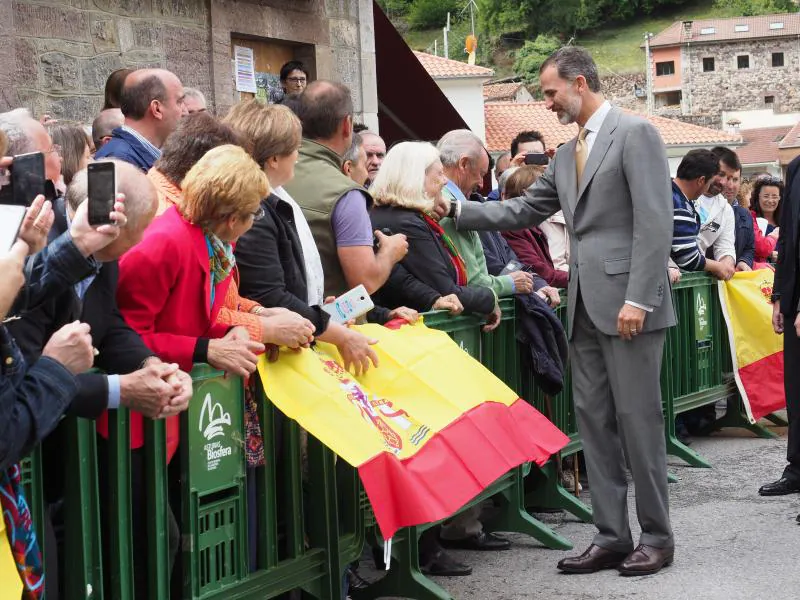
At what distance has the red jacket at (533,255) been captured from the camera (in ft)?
24.3

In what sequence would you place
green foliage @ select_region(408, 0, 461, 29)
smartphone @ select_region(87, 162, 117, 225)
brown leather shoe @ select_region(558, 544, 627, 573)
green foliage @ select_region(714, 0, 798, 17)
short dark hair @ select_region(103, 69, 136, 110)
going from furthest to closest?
green foliage @ select_region(408, 0, 461, 29) → green foliage @ select_region(714, 0, 798, 17) → short dark hair @ select_region(103, 69, 136, 110) → brown leather shoe @ select_region(558, 544, 627, 573) → smartphone @ select_region(87, 162, 117, 225)

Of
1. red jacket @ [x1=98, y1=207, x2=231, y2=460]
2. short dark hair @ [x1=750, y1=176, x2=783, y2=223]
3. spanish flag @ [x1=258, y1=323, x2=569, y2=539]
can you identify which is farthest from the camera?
short dark hair @ [x1=750, y1=176, x2=783, y2=223]

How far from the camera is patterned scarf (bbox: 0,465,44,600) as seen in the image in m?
3.00

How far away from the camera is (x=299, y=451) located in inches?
177

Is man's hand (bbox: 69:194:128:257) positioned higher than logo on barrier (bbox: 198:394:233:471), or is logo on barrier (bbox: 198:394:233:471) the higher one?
man's hand (bbox: 69:194:128:257)

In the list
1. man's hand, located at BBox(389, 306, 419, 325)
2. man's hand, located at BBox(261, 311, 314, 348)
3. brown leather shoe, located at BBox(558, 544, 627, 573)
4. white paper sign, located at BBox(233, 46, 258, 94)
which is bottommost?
brown leather shoe, located at BBox(558, 544, 627, 573)

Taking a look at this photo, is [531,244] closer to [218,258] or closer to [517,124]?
[218,258]

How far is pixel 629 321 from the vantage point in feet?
18.3

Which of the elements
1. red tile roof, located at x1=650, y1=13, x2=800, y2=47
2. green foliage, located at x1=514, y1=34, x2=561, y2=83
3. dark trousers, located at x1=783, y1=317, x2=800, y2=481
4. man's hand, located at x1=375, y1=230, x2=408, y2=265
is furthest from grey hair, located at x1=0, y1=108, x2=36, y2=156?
red tile roof, located at x1=650, y1=13, x2=800, y2=47

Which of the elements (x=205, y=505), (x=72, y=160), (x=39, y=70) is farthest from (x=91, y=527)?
(x=39, y=70)

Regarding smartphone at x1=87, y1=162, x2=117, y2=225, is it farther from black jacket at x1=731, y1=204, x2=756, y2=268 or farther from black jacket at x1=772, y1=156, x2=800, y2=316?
black jacket at x1=731, y1=204, x2=756, y2=268

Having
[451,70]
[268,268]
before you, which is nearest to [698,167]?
[268,268]

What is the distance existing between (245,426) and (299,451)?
35 cm

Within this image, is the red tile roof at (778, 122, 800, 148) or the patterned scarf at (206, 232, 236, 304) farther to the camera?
the red tile roof at (778, 122, 800, 148)
